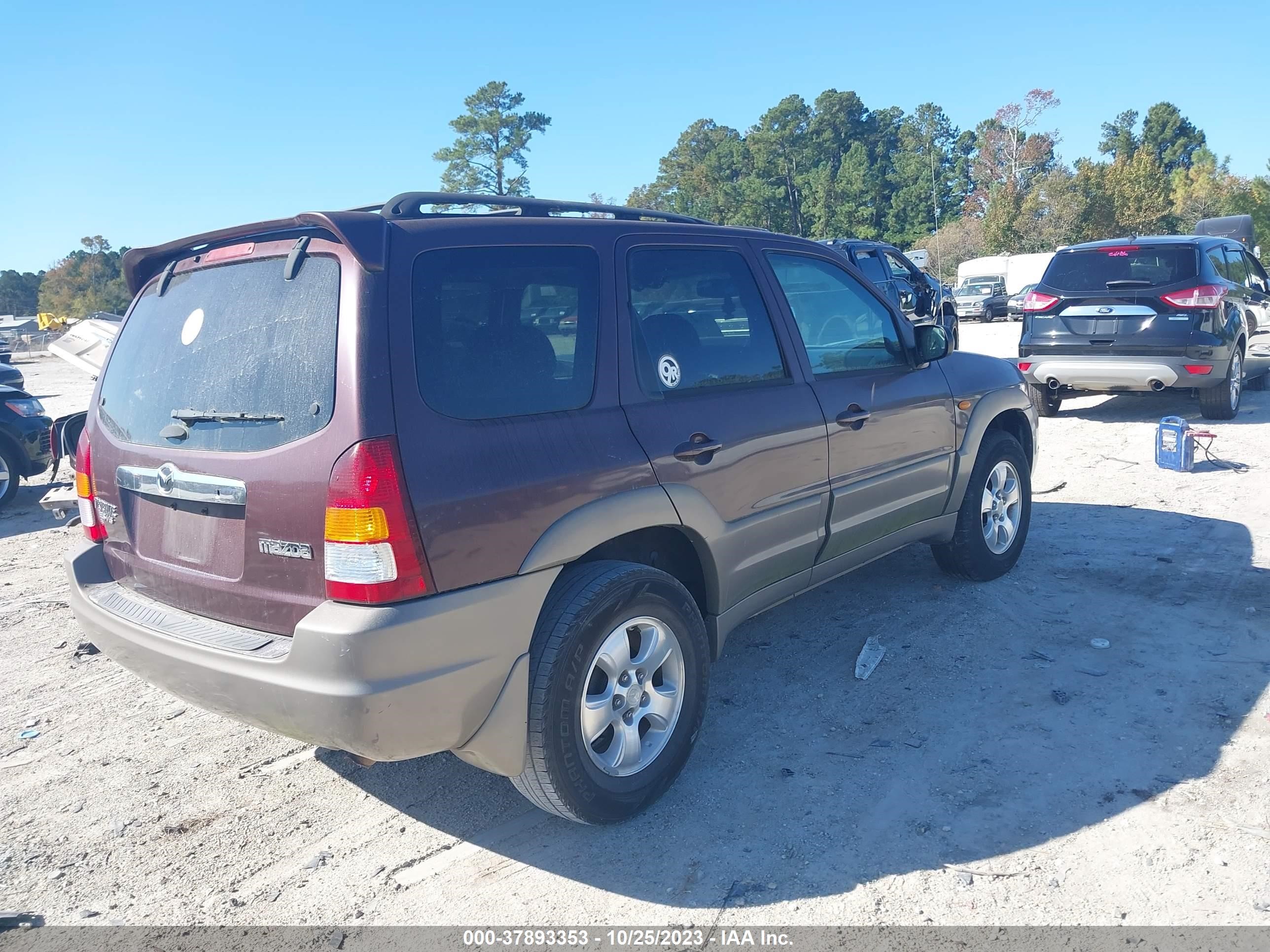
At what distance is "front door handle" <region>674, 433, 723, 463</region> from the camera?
3.25 meters

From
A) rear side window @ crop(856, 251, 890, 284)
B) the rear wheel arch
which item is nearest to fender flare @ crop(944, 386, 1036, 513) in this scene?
the rear wheel arch

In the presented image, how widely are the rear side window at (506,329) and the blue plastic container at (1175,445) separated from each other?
6.29 metres

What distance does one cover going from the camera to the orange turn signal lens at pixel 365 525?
8.20 ft

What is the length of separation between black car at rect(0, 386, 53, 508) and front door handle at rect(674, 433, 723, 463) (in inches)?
300

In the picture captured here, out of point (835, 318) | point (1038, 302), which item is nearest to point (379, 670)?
point (835, 318)

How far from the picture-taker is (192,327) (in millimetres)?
3088

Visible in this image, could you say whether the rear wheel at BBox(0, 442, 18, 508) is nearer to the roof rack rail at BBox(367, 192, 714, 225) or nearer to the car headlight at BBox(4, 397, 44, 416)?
the car headlight at BBox(4, 397, 44, 416)

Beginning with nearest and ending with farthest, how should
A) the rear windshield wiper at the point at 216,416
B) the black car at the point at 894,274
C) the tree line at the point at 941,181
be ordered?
1. the rear windshield wiper at the point at 216,416
2. the black car at the point at 894,274
3. the tree line at the point at 941,181

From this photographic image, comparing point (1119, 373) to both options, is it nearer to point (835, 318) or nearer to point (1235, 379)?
point (1235, 379)

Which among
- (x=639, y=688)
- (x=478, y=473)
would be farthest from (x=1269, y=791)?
(x=478, y=473)

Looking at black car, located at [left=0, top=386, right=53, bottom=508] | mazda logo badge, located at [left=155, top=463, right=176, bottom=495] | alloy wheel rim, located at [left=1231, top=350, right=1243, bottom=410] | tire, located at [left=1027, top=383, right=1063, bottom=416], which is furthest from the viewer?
tire, located at [left=1027, top=383, right=1063, bottom=416]

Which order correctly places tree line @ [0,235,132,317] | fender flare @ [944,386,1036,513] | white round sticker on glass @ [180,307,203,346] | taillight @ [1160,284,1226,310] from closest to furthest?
white round sticker on glass @ [180,307,203,346], fender flare @ [944,386,1036,513], taillight @ [1160,284,1226,310], tree line @ [0,235,132,317]

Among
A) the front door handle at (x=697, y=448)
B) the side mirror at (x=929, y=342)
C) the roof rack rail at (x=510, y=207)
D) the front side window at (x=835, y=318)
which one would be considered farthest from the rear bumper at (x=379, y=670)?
the side mirror at (x=929, y=342)

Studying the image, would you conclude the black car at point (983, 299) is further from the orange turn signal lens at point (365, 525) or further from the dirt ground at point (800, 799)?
the orange turn signal lens at point (365, 525)
